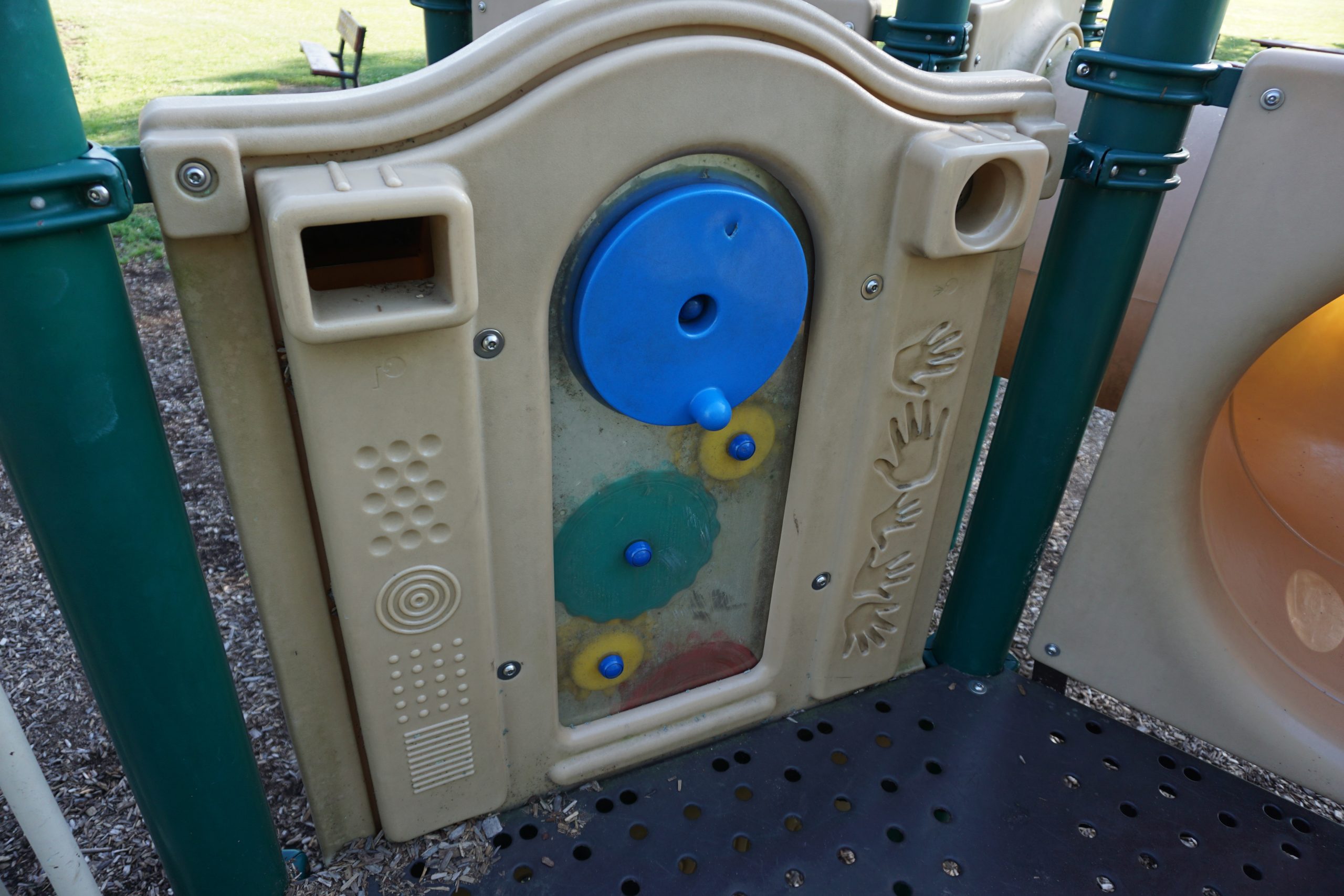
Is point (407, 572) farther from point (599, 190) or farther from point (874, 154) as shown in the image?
point (874, 154)

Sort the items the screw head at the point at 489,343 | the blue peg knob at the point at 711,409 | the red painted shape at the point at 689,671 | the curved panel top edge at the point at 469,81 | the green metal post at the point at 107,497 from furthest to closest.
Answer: the red painted shape at the point at 689,671 < the blue peg knob at the point at 711,409 < the screw head at the point at 489,343 < the curved panel top edge at the point at 469,81 < the green metal post at the point at 107,497

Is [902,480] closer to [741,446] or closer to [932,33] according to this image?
[741,446]

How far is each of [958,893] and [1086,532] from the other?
698 mm

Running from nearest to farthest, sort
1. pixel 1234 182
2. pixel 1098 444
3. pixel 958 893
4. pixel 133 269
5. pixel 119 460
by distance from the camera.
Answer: pixel 119 460
pixel 1234 182
pixel 958 893
pixel 1098 444
pixel 133 269

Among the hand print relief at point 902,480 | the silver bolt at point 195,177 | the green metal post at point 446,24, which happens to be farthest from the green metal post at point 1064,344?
the green metal post at point 446,24

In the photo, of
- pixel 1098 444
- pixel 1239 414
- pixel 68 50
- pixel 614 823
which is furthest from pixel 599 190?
pixel 68 50

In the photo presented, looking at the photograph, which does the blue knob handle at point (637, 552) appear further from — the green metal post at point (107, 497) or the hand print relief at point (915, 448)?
the green metal post at point (107, 497)

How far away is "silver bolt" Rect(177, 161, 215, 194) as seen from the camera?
100 centimetres

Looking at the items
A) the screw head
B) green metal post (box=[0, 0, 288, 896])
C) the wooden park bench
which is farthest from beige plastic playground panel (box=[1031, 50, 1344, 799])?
the wooden park bench

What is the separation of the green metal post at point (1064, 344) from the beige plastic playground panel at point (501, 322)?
0.10m

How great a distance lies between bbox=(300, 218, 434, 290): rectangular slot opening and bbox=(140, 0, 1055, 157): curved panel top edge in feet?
0.56

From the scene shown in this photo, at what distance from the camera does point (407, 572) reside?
1.30 metres

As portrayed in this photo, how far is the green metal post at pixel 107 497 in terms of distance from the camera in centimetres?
93

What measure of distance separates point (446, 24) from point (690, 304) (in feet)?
5.12
